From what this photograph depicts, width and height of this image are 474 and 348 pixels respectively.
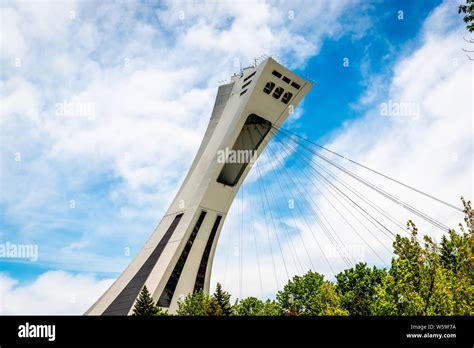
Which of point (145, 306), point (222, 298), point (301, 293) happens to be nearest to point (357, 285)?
point (301, 293)

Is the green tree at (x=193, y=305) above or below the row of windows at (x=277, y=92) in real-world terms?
below

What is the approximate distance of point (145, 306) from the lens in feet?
87.3

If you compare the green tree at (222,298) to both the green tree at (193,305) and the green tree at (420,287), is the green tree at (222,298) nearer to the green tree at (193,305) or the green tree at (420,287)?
the green tree at (193,305)

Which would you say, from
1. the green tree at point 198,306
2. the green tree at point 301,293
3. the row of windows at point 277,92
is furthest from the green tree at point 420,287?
the green tree at point 301,293

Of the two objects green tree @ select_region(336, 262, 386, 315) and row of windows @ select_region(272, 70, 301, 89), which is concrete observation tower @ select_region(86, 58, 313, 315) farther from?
green tree @ select_region(336, 262, 386, 315)

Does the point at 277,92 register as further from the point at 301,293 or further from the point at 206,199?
the point at 301,293

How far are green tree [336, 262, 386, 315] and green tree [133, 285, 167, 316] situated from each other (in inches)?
1311

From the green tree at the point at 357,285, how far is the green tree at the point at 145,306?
1311 inches

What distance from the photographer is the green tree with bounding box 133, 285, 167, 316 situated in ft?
86.0

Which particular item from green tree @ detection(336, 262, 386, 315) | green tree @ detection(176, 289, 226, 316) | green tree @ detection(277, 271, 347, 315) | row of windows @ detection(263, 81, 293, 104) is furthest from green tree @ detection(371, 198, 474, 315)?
green tree @ detection(277, 271, 347, 315)

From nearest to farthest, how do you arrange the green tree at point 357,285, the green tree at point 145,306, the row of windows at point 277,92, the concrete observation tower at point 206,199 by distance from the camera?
the green tree at point 145,306, the concrete observation tower at point 206,199, the row of windows at point 277,92, the green tree at point 357,285

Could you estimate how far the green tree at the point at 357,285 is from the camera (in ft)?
173
